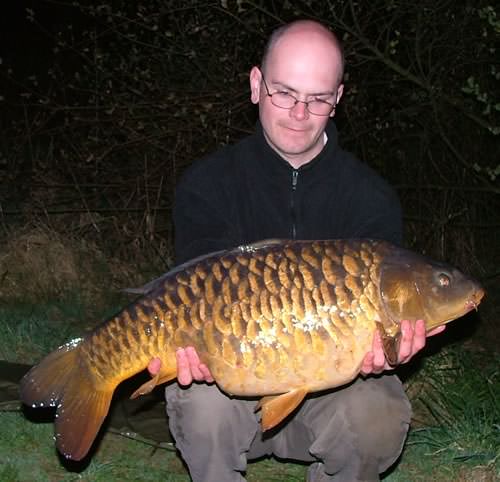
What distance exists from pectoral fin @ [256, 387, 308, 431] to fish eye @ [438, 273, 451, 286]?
38 centimetres

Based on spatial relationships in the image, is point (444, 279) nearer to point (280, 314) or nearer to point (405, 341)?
point (405, 341)

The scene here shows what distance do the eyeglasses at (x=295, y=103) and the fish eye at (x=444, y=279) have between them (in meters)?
0.54

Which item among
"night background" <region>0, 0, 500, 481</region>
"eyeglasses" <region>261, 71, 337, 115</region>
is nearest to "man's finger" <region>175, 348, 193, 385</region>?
"eyeglasses" <region>261, 71, 337, 115</region>

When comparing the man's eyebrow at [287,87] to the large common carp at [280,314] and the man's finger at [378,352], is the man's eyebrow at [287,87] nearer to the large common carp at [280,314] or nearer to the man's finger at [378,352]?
the large common carp at [280,314]

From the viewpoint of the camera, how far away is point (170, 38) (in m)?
4.20

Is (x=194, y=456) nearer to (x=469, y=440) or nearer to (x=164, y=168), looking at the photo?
(x=469, y=440)

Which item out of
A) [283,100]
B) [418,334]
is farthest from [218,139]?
[418,334]

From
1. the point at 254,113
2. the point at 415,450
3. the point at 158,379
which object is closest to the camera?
the point at 158,379

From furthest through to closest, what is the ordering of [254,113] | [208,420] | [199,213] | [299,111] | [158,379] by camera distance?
1. [254,113]
2. [199,213]
3. [299,111]
4. [208,420]
5. [158,379]

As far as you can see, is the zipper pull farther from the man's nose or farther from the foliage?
the foliage

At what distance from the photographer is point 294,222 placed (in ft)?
7.15

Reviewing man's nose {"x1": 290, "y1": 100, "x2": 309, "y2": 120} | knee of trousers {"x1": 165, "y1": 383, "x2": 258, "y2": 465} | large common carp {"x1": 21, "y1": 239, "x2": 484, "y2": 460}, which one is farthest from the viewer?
man's nose {"x1": 290, "y1": 100, "x2": 309, "y2": 120}

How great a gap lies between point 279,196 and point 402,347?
62 centimetres

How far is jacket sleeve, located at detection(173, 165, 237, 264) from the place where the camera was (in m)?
2.10
